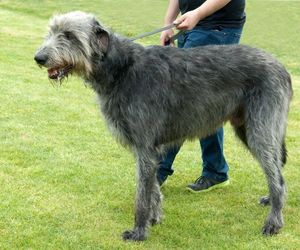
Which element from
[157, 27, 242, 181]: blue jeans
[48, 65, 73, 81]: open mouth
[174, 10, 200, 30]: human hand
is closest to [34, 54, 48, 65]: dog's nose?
[48, 65, 73, 81]: open mouth

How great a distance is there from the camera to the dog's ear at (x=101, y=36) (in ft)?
15.6

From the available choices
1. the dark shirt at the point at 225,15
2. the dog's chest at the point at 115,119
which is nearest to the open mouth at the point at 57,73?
the dog's chest at the point at 115,119

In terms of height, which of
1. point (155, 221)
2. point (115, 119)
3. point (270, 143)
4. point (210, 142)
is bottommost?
point (155, 221)

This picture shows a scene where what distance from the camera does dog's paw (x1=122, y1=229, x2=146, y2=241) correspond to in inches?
201

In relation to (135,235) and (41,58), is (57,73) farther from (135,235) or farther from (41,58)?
(135,235)

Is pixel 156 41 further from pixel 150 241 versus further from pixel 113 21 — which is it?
pixel 150 241

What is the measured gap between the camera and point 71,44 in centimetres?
465

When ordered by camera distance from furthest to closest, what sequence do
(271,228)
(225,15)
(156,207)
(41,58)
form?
(225,15)
(156,207)
(271,228)
(41,58)

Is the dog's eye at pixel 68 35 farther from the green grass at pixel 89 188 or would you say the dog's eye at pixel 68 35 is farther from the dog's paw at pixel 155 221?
the dog's paw at pixel 155 221

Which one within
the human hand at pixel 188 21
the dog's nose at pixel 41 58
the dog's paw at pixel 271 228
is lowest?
the dog's paw at pixel 271 228

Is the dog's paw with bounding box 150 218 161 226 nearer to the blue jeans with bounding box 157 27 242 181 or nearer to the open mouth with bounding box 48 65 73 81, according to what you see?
the blue jeans with bounding box 157 27 242 181

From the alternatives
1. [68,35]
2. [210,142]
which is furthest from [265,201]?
[68,35]

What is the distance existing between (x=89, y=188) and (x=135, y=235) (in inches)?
52.4

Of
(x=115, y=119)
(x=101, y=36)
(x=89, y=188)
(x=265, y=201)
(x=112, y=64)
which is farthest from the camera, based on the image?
(x=89, y=188)
